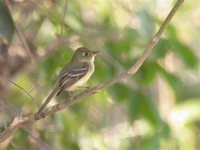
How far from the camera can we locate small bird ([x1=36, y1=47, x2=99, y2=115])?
17.7ft

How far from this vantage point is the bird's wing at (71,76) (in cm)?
539

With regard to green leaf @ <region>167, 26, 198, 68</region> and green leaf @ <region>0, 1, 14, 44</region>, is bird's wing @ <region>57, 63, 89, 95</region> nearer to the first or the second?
green leaf @ <region>0, 1, 14, 44</region>

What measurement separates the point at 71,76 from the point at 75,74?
2.0 inches

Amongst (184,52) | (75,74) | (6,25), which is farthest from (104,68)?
(6,25)

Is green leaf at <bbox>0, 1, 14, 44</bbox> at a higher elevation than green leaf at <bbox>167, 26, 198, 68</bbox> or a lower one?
lower

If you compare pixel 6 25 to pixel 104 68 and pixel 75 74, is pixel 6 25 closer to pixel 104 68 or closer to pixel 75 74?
pixel 75 74

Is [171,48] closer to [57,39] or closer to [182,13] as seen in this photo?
[57,39]

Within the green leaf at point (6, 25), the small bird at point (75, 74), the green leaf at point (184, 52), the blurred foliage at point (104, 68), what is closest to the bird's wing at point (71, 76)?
the small bird at point (75, 74)

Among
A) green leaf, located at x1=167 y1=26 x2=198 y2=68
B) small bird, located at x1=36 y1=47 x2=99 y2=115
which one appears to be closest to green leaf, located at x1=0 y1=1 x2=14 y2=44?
small bird, located at x1=36 y1=47 x2=99 y2=115

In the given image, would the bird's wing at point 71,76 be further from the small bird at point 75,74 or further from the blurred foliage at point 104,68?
the blurred foliage at point 104,68

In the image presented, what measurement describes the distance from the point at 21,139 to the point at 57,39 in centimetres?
102

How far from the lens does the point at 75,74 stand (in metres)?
5.55

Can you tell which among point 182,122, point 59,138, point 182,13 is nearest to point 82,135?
point 59,138

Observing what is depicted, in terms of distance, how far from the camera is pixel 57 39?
6.35m
